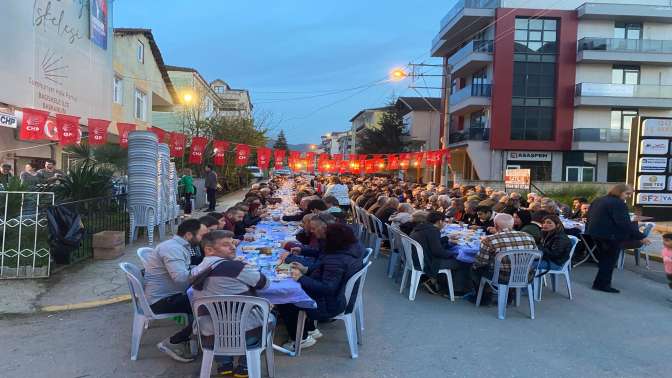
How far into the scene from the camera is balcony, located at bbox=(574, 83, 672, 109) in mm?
33062

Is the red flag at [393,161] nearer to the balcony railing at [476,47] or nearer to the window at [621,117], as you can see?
the balcony railing at [476,47]

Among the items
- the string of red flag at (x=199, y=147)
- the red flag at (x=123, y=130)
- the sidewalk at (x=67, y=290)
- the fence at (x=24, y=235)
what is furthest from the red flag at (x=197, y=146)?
the fence at (x=24, y=235)

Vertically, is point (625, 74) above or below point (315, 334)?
above

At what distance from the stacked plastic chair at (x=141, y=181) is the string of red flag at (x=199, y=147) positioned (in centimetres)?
125

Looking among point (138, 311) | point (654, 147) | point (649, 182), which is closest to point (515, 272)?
point (138, 311)

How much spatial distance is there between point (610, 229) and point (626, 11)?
106 ft

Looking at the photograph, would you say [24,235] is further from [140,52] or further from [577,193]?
[577,193]

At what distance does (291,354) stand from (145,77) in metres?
22.2

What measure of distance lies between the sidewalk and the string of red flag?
162 inches

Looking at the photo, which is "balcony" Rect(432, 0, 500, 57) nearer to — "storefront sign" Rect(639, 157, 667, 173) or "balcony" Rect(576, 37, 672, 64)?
"balcony" Rect(576, 37, 672, 64)

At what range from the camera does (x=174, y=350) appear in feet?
15.5

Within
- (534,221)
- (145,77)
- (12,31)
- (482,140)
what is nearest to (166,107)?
(145,77)

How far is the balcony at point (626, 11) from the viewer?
107 feet

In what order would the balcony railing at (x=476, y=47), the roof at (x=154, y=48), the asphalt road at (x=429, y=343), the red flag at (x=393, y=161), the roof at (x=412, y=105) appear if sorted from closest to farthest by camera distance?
the asphalt road at (x=429, y=343)
the roof at (x=154, y=48)
the red flag at (x=393, y=161)
the balcony railing at (x=476, y=47)
the roof at (x=412, y=105)
